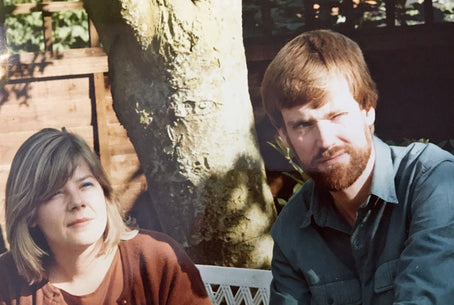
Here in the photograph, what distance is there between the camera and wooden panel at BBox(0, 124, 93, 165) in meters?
2.01

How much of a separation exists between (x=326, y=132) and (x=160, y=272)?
0.65m

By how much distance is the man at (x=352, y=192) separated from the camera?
181 cm

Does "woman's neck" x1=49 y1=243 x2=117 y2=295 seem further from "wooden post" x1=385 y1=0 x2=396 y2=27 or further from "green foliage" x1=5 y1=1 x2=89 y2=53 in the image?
"wooden post" x1=385 y1=0 x2=396 y2=27

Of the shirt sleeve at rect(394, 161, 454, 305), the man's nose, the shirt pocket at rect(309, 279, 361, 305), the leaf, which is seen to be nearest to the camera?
the shirt sleeve at rect(394, 161, 454, 305)

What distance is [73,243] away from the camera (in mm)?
2006

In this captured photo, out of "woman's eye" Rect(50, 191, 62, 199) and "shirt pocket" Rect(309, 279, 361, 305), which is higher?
"woman's eye" Rect(50, 191, 62, 199)

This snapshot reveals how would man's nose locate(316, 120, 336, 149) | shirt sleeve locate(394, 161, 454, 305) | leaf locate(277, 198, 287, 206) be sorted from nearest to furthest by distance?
shirt sleeve locate(394, 161, 454, 305) < man's nose locate(316, 120, 336, 149) < leaf locate(277, 198, 287, 206)

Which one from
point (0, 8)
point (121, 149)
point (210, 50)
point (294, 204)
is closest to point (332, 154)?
point (294, 204)

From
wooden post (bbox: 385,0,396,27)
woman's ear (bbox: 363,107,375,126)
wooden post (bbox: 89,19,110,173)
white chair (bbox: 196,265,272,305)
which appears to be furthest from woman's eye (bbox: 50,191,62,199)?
wooden post (bbox: 385,0,396,27)

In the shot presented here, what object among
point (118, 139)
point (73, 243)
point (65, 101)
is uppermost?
point (65, 101)

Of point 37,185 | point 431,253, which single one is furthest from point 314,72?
point 37,185

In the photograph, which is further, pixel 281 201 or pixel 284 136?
pixel 281 201

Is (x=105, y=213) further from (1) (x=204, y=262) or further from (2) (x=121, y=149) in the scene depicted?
(1) (x=204, y=262)

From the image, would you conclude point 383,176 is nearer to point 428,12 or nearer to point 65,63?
point 428,12
